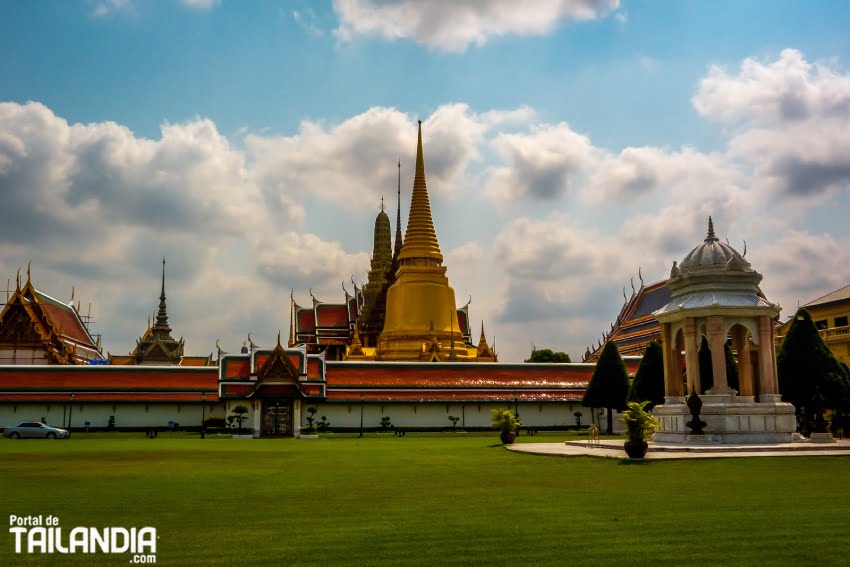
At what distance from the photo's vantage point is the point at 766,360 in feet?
88.4

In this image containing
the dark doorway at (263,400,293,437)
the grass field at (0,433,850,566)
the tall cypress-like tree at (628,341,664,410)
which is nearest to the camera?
the grass field at (0,433,850,566)

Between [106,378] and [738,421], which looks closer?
[738,421]

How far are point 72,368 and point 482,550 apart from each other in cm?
4593

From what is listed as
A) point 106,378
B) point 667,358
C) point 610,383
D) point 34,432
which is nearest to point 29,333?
point 106,378

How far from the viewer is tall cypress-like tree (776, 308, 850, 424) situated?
98.6 feet

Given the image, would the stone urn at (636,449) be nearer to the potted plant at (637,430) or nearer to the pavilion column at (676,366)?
the potted plant at (637,430)

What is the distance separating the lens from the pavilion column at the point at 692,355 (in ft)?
87.0

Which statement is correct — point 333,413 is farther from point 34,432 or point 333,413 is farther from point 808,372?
point 808,372

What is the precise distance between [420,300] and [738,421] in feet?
145

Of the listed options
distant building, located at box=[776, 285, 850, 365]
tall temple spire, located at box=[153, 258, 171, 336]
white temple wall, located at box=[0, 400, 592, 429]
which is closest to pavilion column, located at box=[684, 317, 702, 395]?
distant building, located at box=[776, 285, 850, 365]

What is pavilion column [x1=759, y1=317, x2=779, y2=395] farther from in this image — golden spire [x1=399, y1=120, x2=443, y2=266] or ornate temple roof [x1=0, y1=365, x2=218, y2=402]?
golden spire [x1=399, y1=120, x2=443, y2=266]

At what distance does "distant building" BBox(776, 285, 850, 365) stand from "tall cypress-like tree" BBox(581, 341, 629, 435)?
9.36m

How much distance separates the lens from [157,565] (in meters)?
8.10

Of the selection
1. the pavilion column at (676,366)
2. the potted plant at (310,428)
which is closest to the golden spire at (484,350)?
the potted plant at (310,428)
